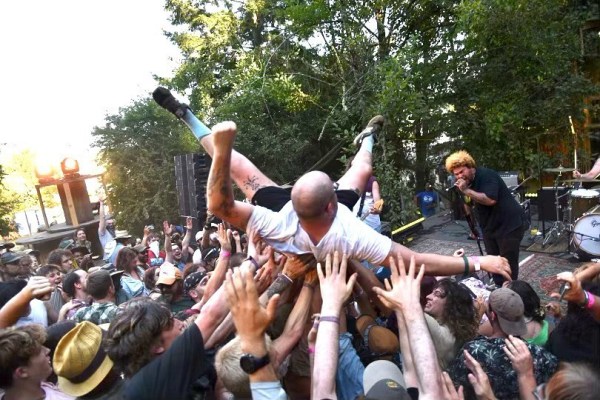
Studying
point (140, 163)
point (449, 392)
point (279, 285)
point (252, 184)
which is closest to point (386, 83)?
point (252, 184)

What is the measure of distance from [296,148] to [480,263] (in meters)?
10.9

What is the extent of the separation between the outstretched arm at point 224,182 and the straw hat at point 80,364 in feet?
3.23

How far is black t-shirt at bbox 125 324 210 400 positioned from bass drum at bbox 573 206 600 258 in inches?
252

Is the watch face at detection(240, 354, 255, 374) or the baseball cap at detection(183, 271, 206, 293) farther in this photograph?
the baseball cap at detection(183, 271, 206, 293)

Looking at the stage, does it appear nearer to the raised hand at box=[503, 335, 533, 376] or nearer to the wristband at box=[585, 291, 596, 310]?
the wristband at box=[585, 291, 596, 310]

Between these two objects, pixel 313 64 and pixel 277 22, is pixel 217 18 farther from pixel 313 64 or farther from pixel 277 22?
pixel 313 64

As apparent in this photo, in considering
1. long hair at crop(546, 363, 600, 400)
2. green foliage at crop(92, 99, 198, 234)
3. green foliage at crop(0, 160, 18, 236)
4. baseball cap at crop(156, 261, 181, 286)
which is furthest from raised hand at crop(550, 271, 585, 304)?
green foliage at crop(0, 160, 18, 236)

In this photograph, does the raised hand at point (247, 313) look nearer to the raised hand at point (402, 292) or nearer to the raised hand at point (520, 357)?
the raised hand at point (402, 292)

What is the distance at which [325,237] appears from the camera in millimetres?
2609

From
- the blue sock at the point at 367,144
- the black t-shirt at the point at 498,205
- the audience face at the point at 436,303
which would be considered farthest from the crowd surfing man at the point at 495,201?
the audience face at the point at 436,303

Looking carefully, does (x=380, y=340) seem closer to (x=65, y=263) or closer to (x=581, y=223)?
(x=65, y=263)

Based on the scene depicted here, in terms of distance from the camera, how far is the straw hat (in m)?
2.07

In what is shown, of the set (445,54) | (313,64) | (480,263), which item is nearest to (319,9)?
(313,64)

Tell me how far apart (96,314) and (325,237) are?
6.56ft
